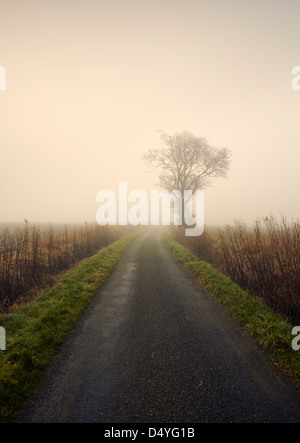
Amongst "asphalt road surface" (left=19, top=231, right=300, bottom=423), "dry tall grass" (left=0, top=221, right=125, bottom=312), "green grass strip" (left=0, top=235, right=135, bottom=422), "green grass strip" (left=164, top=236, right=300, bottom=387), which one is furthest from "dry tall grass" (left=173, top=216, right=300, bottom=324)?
"dry tall grass" (left=0, top=221, right=125, bottom=312)

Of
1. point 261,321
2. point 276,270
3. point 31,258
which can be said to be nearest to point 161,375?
point 261,321

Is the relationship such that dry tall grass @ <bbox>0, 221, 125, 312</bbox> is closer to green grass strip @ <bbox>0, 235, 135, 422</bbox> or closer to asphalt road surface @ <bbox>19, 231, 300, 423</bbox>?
green grass strip @ <bbox>0, 235, 135, 422</bbox>

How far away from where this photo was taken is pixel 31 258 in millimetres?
9469

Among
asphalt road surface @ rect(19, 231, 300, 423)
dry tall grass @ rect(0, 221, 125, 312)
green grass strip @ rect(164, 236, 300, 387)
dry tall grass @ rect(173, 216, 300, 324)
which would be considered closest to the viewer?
asphalt road surface @ rect(19, 231, 300, 423)

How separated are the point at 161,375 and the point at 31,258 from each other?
838 cm

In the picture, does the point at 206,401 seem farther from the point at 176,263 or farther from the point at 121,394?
the point at 176,263

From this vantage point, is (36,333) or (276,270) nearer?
(36,333)

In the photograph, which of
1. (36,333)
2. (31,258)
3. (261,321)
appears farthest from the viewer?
(31,258)

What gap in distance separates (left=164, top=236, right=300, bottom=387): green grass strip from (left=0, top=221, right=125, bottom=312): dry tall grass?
693cm

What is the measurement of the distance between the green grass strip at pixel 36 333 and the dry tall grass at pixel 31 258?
103 cm

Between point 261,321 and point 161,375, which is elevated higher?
point 261,321

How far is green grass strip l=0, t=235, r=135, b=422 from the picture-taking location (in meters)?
3.12

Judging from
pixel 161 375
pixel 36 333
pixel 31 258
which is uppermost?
pixel 31 258

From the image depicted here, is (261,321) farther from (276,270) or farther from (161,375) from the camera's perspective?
(161,375)
